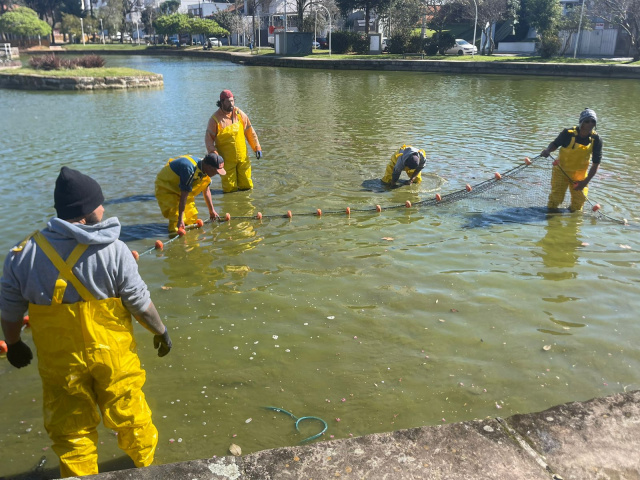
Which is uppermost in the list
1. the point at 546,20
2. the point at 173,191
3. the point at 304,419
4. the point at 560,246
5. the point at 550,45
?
the point at 546,20

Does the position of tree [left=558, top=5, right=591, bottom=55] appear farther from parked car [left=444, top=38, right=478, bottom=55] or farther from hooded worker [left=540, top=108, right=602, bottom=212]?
hooded worker [left=540, top=108, right=602, bottom=212]

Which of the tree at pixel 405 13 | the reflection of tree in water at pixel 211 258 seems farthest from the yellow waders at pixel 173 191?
the tree at pixel 405 13

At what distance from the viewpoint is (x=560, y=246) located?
7395 millimetres

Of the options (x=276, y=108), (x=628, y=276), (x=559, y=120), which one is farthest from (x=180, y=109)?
(x=628, y=276)

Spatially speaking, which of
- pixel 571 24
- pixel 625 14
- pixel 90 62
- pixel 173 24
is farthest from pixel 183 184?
pixel 173 24

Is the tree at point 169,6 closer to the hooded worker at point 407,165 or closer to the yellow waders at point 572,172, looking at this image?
the hooded worker at point 407,165

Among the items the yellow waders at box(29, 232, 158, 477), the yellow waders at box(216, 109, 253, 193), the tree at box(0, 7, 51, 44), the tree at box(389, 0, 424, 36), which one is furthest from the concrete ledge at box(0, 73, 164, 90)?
the tree at box(0, 7, 51, 44)

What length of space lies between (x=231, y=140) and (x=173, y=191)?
220 centimetres

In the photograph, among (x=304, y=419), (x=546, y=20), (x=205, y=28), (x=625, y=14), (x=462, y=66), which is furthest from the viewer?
(x=205, y=28)

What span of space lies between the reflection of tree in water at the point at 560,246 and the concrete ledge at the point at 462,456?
12.3 feet

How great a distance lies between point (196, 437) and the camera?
154 inches

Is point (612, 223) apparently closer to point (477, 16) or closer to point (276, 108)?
point (276, 108)

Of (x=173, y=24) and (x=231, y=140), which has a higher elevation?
(x=173, y=24)

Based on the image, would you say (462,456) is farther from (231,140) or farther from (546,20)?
(546,20)
